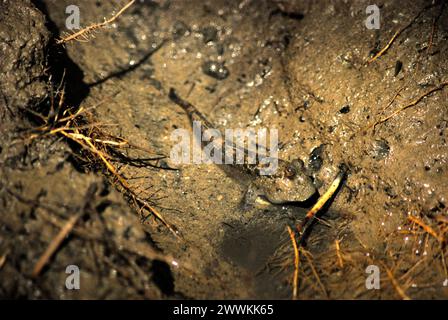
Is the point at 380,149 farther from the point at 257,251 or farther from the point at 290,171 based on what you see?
the point at 257,251

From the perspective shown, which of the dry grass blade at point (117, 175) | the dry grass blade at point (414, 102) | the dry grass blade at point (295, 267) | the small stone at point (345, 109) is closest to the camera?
the dry grass blade at point (295, 267)

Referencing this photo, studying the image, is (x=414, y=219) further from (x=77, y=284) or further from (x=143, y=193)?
(x=77, y=284)

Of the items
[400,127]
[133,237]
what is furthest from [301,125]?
[133,237]

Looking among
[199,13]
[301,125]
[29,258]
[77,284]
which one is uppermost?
[199,13]

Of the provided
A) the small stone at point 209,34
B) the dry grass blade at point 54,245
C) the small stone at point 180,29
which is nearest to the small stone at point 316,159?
the small stone at point 209,34

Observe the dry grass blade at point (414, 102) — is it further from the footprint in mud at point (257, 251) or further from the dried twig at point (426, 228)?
the footprint in mud at point (257, 251)
